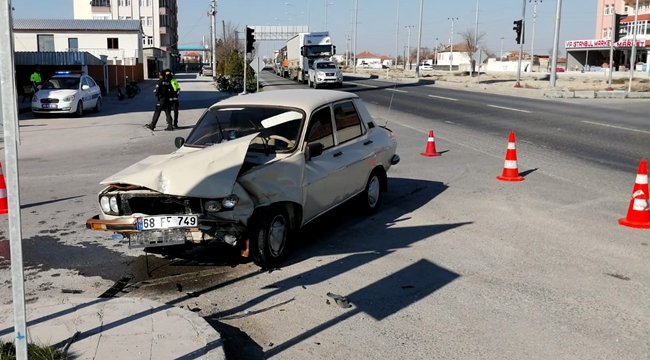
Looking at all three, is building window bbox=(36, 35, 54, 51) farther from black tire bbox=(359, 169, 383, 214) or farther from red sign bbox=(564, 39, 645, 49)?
black tire bbox=(359, 169, 383, 214)

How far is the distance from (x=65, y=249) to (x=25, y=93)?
91.9ft

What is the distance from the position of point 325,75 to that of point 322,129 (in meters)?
39.2

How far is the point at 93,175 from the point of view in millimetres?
12109

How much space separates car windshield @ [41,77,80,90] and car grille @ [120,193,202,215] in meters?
21.4

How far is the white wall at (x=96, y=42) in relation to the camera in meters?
65.8

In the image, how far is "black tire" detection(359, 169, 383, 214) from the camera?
336 inches

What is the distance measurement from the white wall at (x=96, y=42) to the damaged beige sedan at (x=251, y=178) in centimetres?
6152

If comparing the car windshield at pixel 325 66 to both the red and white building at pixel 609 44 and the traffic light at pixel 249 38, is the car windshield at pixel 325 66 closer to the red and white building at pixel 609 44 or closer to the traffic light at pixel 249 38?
the traffic light at pixel 249 38

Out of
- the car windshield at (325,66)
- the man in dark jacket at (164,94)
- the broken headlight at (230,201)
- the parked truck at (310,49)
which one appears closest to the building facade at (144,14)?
the parked truck at (310,49)

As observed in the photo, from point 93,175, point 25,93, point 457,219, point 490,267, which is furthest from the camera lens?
point 25,93

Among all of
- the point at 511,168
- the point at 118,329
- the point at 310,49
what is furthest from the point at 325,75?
the point at 118,329

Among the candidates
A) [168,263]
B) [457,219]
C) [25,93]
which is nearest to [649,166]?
[457,219]

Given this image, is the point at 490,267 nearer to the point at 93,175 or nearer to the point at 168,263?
the point at 168,263

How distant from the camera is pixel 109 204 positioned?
602 centimetres
